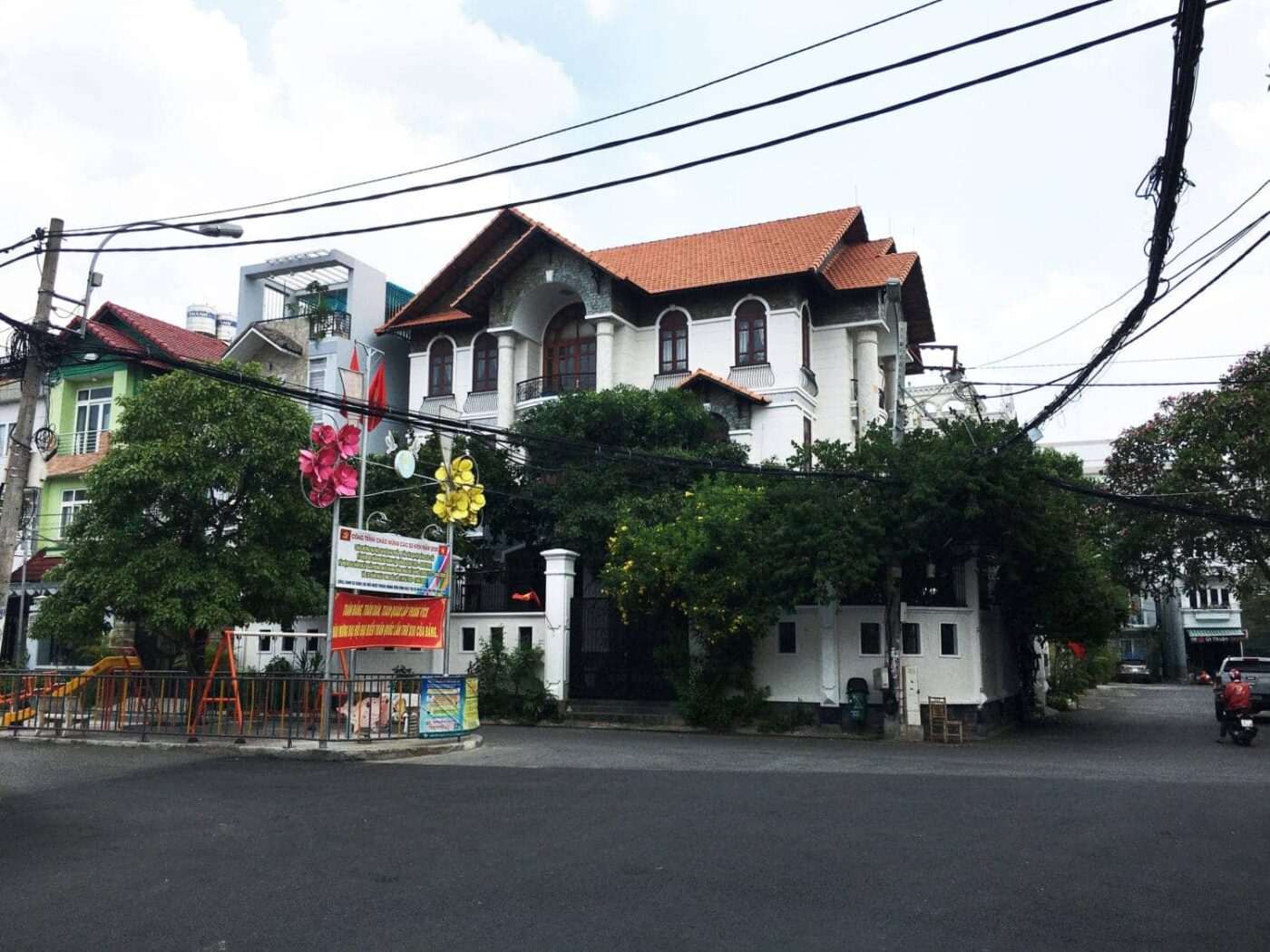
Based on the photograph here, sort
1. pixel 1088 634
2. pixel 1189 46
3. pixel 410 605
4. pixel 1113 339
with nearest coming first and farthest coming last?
pixel 1189 46, pixel 1113 339, pixel 410 605, pixel 1088 634

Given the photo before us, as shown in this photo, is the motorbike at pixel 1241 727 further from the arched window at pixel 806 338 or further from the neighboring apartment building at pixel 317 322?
the neighboring apartment building at pixel 317 322

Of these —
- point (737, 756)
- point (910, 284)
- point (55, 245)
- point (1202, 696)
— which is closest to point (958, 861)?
point (737, 756)

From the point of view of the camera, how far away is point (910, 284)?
3297 centimetres

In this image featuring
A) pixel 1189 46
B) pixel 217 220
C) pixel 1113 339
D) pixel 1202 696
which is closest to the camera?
pixel 1189 46

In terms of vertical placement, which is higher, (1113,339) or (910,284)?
(910,284)

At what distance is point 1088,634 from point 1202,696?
23060 mm

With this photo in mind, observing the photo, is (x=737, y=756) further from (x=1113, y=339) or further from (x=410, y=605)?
(x=1113, y=339)

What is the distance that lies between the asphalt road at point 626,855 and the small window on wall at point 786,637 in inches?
276

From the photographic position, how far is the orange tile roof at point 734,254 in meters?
29.8

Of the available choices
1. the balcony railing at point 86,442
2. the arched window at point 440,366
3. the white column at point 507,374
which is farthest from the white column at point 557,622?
the balcony railing at point 86,442

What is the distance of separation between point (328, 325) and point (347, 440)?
17.7 meters

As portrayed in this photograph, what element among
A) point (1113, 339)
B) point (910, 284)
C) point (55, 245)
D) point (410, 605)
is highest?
point (910, 284)

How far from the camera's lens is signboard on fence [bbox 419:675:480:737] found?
17406 mm

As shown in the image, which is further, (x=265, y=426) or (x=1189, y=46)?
(x=265, y=426)
